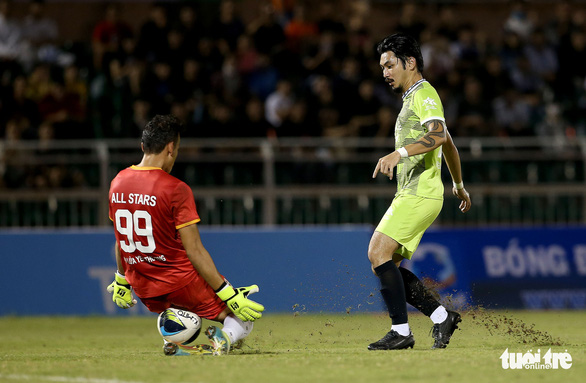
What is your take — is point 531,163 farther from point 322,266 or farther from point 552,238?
point 322,266

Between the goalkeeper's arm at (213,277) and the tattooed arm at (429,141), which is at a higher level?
the tattooed arm at (429,141)

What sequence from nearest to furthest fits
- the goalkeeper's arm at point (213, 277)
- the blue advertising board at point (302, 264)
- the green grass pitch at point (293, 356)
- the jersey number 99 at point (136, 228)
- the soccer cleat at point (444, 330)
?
the green grass pitch at point (293, 356), the goalkeeper's arm at point (213, 277), the jersey number 99 at point (136, 228), the soccer cleat at point (444, 330), the blue advertising board at point (302, 264)

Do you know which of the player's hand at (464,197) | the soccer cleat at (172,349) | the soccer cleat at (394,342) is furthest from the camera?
the player's hand at (464,197)

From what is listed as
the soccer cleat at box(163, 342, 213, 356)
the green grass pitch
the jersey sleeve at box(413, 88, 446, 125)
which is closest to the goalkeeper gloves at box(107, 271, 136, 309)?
the green grass pitch

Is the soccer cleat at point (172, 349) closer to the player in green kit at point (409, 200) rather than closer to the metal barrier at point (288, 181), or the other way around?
the player in green kit at point (409, 200)

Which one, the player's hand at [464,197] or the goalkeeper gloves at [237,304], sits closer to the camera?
the goalkeeper gloves at [237,304]

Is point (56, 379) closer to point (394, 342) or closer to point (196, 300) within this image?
point (196, 300)

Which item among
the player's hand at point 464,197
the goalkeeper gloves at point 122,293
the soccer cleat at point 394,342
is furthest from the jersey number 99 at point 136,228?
the player's hand at point 464,197

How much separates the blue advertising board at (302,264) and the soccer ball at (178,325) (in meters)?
5.23

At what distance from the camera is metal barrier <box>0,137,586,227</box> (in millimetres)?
12883

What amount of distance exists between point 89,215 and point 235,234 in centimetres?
207

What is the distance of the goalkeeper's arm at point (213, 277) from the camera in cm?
672

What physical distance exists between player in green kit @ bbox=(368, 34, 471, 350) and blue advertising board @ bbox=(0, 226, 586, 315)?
4.91m

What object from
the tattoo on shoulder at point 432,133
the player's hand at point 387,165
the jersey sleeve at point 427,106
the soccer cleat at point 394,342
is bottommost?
the soccer cleat at point 394,342
